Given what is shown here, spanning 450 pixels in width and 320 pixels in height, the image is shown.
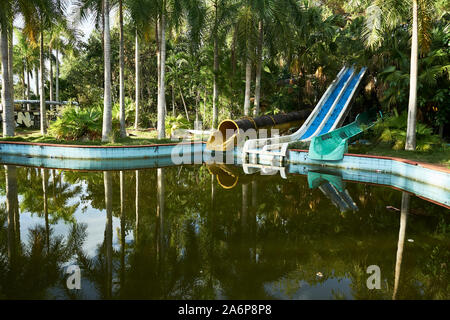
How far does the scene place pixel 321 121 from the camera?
1811 centimetres

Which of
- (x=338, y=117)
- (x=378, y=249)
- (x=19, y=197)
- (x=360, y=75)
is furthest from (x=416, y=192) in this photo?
(x=360, y=75)

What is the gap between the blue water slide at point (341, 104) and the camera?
17.5 meters

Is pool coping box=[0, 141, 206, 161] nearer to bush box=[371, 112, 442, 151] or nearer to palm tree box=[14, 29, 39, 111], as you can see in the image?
bush box=[371, 112, 442, 151]

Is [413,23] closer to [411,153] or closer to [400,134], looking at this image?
[400,134]

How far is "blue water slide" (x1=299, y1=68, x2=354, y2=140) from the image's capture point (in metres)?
17.3

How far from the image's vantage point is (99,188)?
932 cm

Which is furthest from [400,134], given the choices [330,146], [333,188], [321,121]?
[333,188]

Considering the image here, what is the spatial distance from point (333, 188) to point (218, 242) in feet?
17.6

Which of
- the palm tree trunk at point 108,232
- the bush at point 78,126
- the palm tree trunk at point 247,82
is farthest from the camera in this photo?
the palm tree trunk at point 247,82

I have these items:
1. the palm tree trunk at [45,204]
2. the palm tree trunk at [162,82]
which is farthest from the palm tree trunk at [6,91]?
the palm tree trunk at [162,82]

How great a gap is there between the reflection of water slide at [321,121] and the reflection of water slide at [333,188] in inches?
106

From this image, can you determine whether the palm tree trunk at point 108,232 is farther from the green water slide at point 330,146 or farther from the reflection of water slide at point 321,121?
the green water slide at point 330,146
